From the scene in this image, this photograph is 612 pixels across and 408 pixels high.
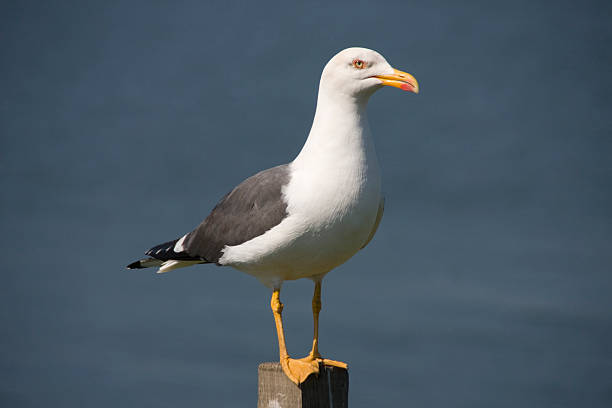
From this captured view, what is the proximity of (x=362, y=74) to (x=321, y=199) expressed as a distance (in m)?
1.28

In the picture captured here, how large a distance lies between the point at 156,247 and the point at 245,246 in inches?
69.4

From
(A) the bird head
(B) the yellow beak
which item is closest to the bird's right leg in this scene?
(A) the bird head

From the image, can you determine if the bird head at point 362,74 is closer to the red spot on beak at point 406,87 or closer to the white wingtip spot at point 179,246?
the red spot on beak at point 406,87

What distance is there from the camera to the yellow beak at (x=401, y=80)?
7.11 m

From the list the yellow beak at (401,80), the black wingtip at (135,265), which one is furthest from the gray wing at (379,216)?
the black wingtip at (135,265)

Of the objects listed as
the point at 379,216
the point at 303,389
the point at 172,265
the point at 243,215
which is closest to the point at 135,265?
the point at 172,265

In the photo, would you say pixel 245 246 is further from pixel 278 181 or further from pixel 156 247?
pixel 156 247

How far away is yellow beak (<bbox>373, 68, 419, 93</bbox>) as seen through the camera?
711 cm

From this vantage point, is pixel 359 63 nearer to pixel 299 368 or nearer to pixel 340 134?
pixel 340 134

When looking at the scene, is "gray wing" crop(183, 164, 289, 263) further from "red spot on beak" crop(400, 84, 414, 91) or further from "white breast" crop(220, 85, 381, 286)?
"red spot on beak" crop(400, 84, 414, 91)

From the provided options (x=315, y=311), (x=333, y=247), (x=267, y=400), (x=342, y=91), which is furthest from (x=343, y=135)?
(x=267, y=400)

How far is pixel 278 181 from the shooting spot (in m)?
7.49

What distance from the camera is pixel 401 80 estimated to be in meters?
7.17

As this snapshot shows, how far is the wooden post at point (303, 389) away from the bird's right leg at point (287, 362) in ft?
0.18
